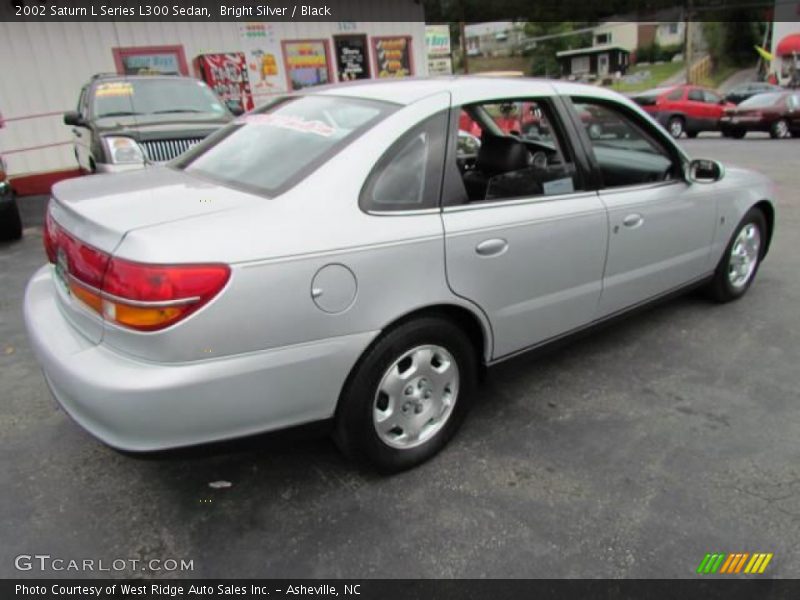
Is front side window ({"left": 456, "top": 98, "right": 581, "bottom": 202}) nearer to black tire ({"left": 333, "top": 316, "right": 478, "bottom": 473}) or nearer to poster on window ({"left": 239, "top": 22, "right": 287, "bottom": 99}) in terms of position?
black tire ({"left": 333, "top": 316, "right": 478, "bottom": 473})

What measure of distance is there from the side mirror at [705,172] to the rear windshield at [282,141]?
2.13 meters

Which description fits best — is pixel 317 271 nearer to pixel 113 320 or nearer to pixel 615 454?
pixel 113 320

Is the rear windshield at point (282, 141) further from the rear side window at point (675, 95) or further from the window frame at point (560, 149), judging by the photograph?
the rear side window at point (675, 95)

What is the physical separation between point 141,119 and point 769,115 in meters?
17.4

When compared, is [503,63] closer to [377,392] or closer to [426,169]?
[426,169]

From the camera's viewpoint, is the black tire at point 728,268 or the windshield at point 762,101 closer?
the black tire at point 728,268

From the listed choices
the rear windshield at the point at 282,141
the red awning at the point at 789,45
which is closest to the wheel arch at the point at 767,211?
the rear windshield at the point at 282,141

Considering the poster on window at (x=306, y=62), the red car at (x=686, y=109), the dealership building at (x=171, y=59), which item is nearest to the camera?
the dealership building at (x=171, y=59)

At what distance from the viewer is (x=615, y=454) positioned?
2.77 meters

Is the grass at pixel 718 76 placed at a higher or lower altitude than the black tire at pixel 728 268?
lower

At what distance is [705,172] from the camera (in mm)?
3701

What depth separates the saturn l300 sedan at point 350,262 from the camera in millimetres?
2000

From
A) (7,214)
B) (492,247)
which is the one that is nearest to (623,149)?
(492,247)

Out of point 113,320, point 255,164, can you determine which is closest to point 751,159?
point 255,164
